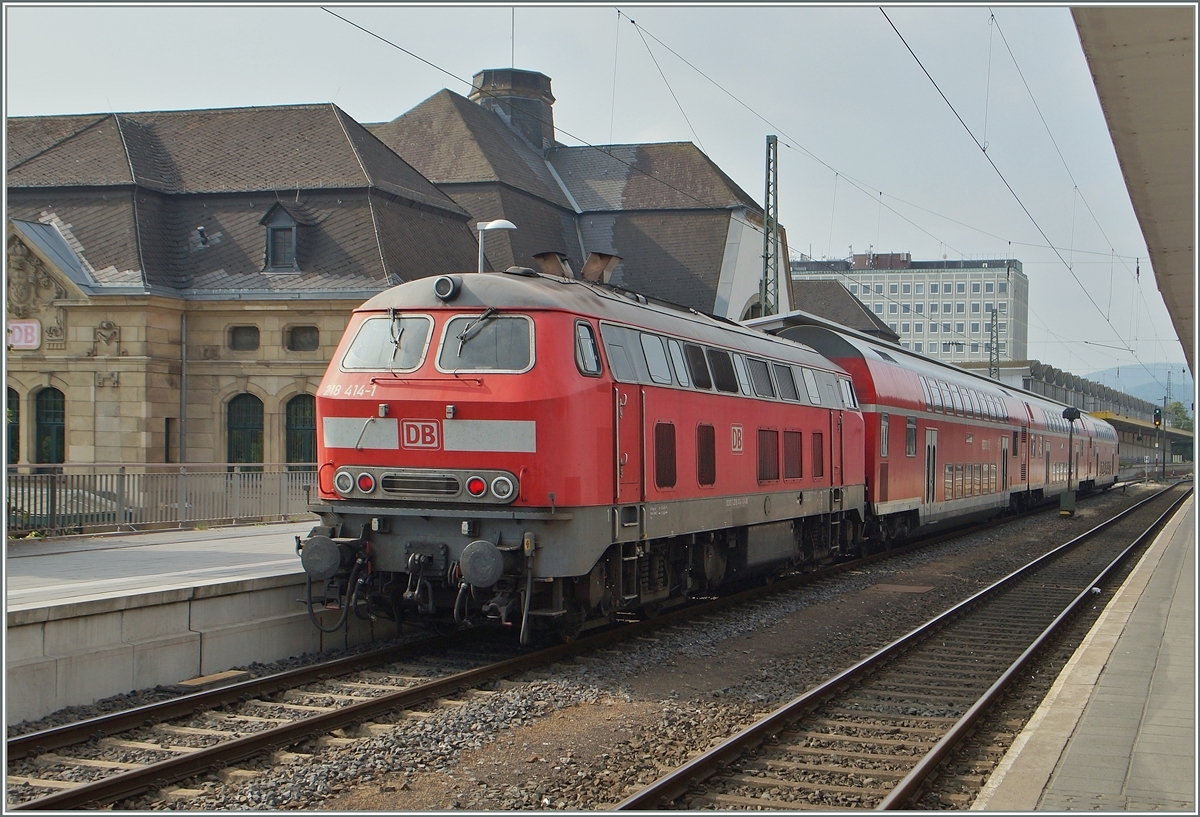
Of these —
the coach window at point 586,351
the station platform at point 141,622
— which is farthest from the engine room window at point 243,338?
the coach window at point 586,351

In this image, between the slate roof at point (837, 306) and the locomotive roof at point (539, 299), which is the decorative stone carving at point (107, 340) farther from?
the slate roof at point (837, 306)

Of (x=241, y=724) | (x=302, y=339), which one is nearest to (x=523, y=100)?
(x=302, y=339)

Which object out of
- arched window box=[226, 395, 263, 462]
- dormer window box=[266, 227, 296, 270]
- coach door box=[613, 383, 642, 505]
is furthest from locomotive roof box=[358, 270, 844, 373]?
arched window box=[226, 395, 263, 462]

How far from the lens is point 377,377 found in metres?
11.2

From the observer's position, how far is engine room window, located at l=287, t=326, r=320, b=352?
37781 millimetres

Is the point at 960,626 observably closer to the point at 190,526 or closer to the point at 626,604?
the point at 626,604

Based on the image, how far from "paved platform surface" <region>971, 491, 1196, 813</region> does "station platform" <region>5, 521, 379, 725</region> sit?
6.77 m

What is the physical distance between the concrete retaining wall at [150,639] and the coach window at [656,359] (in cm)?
402

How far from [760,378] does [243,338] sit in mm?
26491

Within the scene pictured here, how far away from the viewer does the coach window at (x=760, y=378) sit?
15125 millimetres

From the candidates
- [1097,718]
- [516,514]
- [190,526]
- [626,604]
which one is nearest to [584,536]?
[516,514]

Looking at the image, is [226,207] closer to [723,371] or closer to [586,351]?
[723,371]

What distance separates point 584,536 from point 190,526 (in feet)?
38.2

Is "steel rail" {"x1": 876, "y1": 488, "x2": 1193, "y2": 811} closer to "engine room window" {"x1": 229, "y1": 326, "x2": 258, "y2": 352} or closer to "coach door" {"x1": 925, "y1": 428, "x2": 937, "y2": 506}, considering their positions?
"coach door" {"x1": 925, "y1": 428, "x2": 937, "y2": 506}
